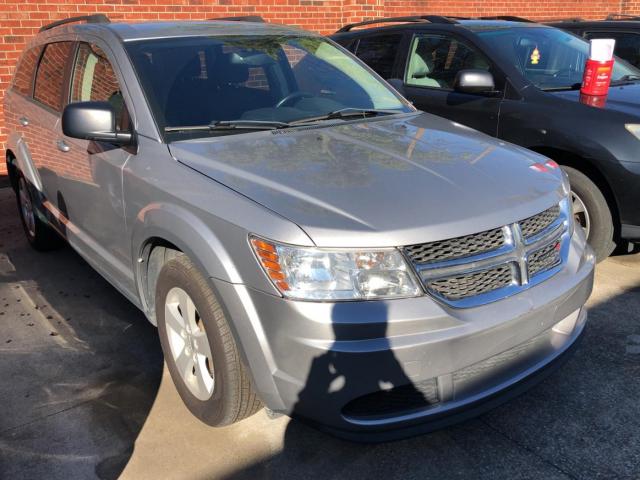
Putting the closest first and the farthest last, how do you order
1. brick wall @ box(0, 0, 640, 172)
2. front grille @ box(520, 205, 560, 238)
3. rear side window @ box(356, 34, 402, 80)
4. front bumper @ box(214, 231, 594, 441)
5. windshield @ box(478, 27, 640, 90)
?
front bumper @ box(214, 231, 594, 441)
front grille @ box(520, 205, 560, 238)
windshield @ box(478, 27, 640, 90)
rear side window @ box(356, 34, 402, 80)
brick wall @ box(0, 0, 640, 172)

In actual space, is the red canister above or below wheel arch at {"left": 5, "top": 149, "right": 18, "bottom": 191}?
above

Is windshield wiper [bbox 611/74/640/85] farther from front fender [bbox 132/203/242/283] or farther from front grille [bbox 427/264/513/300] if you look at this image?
front fender [bbox 132/203/242/283]

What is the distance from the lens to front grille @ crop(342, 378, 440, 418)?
2.30m

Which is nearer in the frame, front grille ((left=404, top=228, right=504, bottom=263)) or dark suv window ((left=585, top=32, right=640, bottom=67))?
front grille ((left=404, top=228, right=504, bottom=263))

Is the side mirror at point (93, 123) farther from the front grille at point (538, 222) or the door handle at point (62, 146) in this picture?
the front grille at point (538, 222)

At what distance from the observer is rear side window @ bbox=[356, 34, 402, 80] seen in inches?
231

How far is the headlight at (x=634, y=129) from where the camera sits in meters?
4.12

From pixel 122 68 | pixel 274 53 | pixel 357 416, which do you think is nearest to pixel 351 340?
pixel 357 416

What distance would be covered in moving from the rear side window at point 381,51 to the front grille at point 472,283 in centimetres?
377

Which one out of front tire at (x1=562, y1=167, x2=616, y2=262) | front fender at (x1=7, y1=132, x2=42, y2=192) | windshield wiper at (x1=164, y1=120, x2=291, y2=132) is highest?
windshield wiper at (x1=164, y1=120, x2=291, y2=132)

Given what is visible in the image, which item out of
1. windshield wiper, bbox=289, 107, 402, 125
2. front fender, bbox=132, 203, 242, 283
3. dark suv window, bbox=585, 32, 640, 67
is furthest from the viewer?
dark suv window, bbox=585, 32, 640, 67

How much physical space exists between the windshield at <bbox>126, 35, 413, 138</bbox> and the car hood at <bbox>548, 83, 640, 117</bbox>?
145 cm

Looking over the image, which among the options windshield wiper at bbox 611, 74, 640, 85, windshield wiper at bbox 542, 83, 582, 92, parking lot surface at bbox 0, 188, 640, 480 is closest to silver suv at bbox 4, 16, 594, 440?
parking lot surface at bbox 0, 188, 640, 480

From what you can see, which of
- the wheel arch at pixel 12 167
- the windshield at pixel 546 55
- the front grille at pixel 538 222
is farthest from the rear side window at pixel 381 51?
the front grille at pixel 538 222
